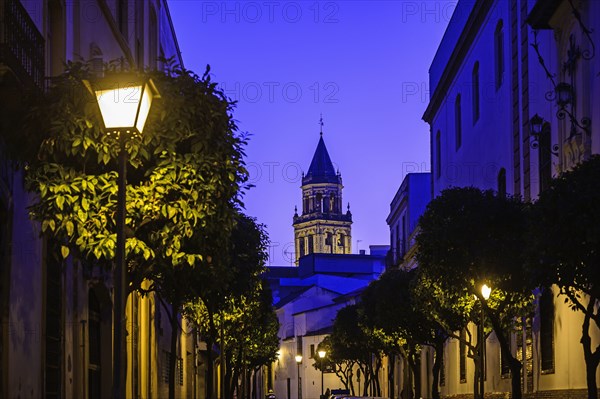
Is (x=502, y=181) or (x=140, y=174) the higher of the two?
(x=502, y=181)

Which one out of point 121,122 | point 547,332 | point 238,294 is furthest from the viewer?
point 238,294

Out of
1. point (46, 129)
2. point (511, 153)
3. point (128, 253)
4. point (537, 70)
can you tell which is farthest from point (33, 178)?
point (511, 153)

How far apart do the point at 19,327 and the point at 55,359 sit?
2818mm

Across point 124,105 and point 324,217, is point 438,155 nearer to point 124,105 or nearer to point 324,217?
point 124,105

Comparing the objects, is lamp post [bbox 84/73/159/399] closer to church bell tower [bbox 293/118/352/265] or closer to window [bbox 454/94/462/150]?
window [bbox 454/94/462/150]

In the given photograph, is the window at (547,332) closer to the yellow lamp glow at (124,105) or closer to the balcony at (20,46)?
the balcony at (20,46)

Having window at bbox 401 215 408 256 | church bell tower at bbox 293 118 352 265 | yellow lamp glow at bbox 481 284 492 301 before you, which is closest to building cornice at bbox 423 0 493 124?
window at bbox 401 215 408 256

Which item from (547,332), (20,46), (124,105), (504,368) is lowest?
(504,368)

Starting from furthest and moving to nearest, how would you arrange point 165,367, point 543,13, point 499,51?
point 165,367 → point 499,51 → point 543,13

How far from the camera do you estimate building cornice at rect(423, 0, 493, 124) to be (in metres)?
36.2

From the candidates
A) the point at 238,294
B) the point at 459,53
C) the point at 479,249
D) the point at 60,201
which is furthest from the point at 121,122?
the point at 459,53

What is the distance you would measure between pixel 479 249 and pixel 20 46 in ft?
38.9

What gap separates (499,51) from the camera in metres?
33.5

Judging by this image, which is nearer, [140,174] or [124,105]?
[124,105]
